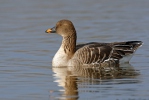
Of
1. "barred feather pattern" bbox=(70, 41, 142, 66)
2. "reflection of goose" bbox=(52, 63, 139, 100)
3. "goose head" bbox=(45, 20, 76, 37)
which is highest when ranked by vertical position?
"goose head" bbox=(45, 20, 76, 37)

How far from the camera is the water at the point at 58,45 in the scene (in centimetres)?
1410

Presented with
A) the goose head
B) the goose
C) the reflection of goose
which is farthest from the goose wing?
the goose head

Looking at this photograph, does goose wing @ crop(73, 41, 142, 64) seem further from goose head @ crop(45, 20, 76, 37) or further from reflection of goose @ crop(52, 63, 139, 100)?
goose head @ crop(45, 20, 76, 37)

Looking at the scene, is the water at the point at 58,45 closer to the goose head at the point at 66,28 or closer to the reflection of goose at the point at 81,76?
the reflection of goose at the point at 81,76

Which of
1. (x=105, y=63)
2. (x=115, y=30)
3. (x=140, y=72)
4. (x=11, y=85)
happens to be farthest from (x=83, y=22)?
(x=11, y=85)

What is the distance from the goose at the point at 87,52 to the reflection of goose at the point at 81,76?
319 millimetres

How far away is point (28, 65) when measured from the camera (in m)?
17.7

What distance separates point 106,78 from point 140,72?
1152 mm

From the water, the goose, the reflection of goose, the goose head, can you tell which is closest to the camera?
the water

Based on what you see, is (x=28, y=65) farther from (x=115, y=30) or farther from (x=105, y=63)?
(x=115, y=30)

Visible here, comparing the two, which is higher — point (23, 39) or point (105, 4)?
point (105, 4)

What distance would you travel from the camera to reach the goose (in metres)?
18.0

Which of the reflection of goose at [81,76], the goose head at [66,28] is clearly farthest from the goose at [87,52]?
the reflection of goose at [81,76]

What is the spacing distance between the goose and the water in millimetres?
368
